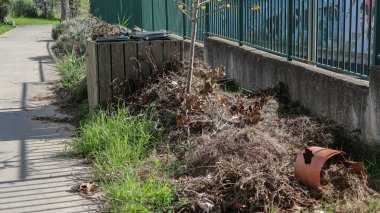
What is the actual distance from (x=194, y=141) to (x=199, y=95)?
109 cm

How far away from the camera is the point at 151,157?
5723mm

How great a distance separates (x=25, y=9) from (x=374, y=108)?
43353mm

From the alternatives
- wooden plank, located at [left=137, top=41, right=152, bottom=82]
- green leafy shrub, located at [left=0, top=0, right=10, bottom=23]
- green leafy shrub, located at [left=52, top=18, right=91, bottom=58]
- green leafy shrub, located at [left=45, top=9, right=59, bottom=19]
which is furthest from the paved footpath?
green leafy shrub, located at [left=45, top=9, right=59, bottom=19]

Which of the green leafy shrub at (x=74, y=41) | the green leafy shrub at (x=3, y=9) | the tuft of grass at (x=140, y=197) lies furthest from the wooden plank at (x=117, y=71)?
the green leafy shrub at (x=3, y=9)

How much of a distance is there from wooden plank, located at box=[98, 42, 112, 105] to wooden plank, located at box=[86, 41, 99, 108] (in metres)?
0.05

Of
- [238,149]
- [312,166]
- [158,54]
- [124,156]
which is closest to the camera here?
[312,166]

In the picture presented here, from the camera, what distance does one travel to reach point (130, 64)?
7480 mm

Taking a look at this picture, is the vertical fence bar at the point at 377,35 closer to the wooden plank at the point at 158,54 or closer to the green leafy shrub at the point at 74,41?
the wooden plank at the point at 158,54

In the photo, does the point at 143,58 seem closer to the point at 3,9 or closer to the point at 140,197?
the point at 140,197

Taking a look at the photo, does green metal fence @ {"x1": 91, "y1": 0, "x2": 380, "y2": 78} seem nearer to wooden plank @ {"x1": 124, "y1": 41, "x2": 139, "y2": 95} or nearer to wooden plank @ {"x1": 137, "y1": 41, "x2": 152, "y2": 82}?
wooden plank @ {"x1": 137, "y1": 41, "x2": 152, "y2": 82}

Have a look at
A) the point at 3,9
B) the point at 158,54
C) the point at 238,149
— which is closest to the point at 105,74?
the point at 158,54

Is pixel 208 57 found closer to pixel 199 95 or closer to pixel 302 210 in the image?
pixel 199 95

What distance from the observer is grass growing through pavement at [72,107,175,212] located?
4543 mm

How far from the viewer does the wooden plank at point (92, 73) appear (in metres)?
7.42
